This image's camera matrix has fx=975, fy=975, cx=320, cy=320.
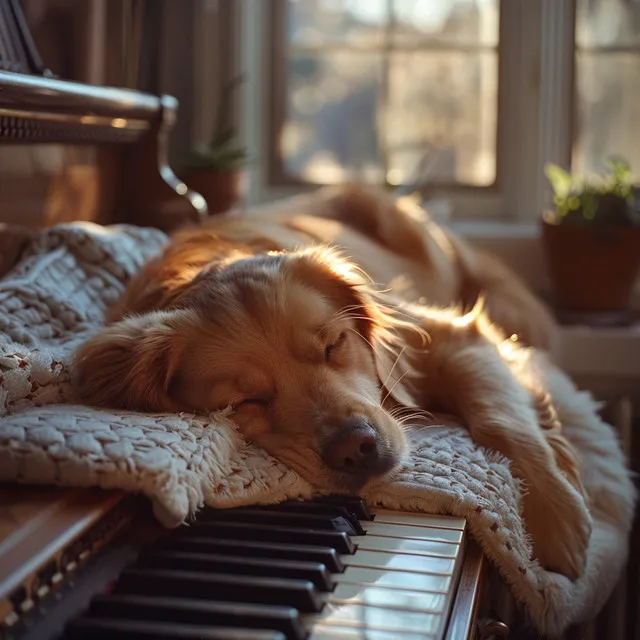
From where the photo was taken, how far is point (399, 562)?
3.59ft

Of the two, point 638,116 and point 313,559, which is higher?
point 638,116

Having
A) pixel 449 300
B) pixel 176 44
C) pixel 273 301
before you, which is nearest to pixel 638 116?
pixel 449 300

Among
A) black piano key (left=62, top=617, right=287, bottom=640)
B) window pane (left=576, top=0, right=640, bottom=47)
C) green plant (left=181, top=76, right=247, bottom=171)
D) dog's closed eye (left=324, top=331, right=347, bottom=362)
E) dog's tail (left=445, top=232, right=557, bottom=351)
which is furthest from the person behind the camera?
window pane (left=576, top=0, right=640, bottom=47)

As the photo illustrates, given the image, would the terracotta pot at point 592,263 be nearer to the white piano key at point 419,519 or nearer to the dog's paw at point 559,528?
the dog's paw at point 559,528

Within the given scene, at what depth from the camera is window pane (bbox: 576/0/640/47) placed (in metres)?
3.16

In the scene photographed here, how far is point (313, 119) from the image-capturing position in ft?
11.2

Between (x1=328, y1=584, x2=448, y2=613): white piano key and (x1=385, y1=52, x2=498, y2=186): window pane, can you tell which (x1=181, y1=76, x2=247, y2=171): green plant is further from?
(x1=328, y1=584, x2=448, y2=613): white piano key

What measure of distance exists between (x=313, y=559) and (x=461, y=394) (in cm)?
65

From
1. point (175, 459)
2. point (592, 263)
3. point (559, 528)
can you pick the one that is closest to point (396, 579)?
point (175, 459)

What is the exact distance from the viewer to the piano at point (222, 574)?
2.92 feet

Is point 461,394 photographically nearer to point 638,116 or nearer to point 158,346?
point 158,346

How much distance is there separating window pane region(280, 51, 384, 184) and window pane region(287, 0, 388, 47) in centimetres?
5

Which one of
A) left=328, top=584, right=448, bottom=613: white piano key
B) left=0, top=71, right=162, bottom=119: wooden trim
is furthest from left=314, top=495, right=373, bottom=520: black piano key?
left=0, top=71, right=162, bottom=119: wooden trim

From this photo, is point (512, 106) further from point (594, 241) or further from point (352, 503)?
point (352, 503)
